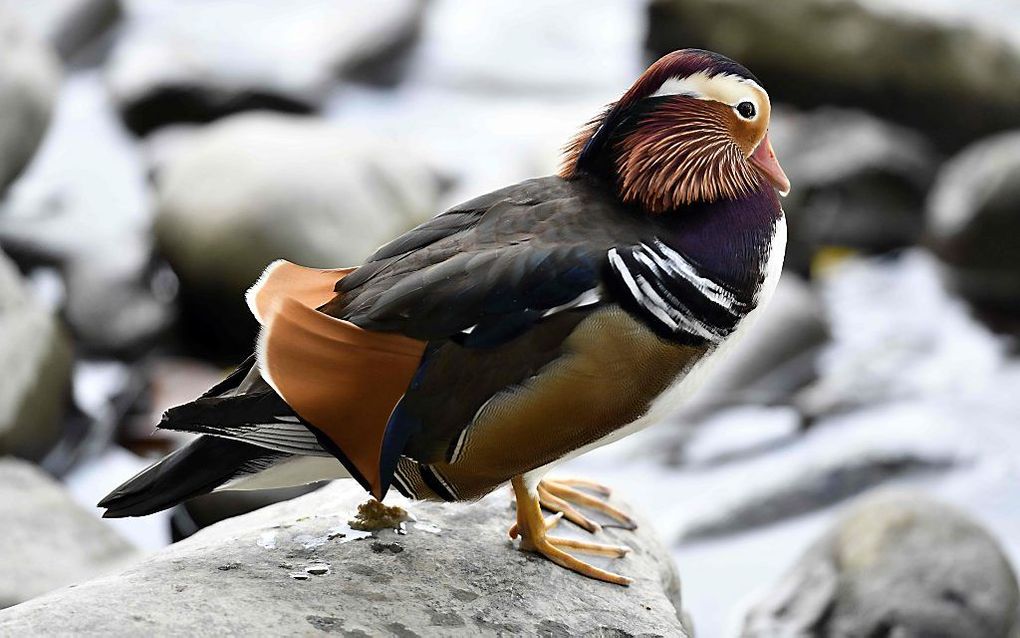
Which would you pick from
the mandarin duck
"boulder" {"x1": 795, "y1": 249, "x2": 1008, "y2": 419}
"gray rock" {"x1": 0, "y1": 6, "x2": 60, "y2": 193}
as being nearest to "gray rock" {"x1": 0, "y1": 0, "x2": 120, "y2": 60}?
"gray rock" {"x1": 0, "y1": 6, "x2": 60, "y2": 193}

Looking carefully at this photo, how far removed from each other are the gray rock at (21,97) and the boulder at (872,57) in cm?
346

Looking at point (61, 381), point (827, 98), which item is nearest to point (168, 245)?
point (61, 381)


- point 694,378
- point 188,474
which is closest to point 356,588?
point 188,474

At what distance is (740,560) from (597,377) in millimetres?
2116

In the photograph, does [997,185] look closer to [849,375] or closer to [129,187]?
[849,375]

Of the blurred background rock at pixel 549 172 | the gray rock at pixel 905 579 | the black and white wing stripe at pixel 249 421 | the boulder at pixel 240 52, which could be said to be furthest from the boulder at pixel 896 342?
the black and white wing stripe at pixel 249 421

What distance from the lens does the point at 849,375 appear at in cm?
515

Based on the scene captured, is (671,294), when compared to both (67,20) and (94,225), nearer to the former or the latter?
(94,225)

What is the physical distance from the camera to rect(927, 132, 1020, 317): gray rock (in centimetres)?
555

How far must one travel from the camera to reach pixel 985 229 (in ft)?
18.5

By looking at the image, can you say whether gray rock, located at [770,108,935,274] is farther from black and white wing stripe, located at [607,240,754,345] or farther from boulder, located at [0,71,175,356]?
black and white wing stripe, located at [607,240,754,345]

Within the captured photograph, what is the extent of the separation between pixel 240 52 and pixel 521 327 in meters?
5.19

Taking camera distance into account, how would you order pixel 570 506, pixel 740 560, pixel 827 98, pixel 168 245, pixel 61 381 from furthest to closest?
pixel 827 98 < pixel 168 245 < pixel 61 381 < pixel 740 560 < pixel 570 506

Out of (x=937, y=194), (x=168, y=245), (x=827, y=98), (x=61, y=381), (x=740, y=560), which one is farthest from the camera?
(x=827, y=98)
